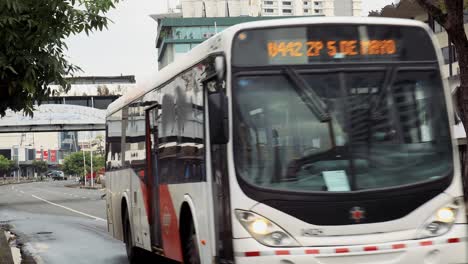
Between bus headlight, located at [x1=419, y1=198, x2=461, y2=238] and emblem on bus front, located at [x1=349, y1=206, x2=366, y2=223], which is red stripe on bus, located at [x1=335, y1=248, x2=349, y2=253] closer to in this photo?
emblem on bus front, located at [x1=349, y1=206, x2=366, y2=223]

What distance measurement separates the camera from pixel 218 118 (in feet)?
21.6

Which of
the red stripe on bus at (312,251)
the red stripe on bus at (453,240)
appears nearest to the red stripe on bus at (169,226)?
the red stripe on bus at (312,251)

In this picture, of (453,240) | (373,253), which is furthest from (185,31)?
(373,253)

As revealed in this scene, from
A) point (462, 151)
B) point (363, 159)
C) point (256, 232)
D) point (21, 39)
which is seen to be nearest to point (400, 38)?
point (363, 159)

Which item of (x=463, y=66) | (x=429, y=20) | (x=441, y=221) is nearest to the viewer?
(x=441, y=221)

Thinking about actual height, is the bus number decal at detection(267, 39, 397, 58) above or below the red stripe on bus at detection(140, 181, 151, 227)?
above

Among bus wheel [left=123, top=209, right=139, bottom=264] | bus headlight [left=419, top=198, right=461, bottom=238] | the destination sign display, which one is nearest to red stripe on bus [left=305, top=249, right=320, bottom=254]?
bus headlight [left=419, top=198, right=461, bottom=238]

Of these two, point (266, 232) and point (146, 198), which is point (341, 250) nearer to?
point (266, 232)

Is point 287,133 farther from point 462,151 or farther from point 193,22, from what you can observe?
point 193,22

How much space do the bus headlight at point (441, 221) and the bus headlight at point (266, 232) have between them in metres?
1.24

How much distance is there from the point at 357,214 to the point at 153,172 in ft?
13.6

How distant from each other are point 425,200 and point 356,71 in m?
1.36

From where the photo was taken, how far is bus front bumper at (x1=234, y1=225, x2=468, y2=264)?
21.4 ft

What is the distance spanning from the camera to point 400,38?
7.23 m
